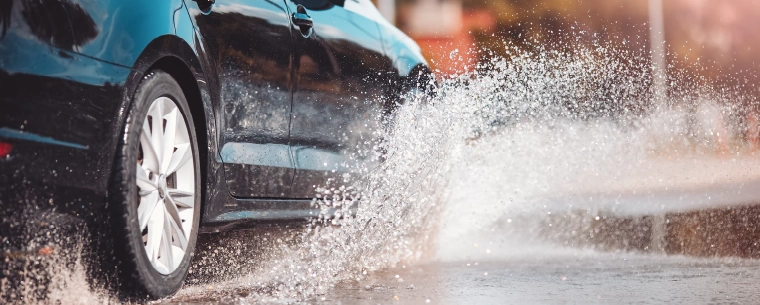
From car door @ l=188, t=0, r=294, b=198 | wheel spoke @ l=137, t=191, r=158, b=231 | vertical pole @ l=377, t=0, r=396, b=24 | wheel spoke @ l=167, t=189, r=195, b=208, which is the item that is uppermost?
vertical pole @ l=377, t=0, r=396, b=24

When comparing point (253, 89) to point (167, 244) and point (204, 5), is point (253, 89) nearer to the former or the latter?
point (204, 5)

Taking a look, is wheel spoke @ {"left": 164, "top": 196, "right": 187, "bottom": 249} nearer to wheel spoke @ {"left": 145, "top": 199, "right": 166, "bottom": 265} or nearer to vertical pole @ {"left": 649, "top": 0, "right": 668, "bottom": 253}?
→ wheel spoke @ {"left": 145, "top": 199, "right": 166, "bottom": 265}

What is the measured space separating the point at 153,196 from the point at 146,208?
7 centimetres

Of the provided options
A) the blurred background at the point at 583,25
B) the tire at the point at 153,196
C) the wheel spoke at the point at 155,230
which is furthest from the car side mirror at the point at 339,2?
the blurred background at the point at 583,25

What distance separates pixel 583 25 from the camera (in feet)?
62.8

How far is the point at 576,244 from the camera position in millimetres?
6387

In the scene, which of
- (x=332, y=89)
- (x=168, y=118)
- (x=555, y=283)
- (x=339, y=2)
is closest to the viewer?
(x=168, y=118)

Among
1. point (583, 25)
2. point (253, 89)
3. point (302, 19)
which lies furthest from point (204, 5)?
point (583, 25)

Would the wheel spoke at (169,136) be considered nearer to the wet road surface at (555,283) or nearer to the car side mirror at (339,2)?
the wet road surface at (555,283)

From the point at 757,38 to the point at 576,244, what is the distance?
37.2ft

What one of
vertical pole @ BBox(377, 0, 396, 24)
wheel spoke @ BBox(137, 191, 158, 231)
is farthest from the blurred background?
wheel spoke @ BBox(137, 191, 158, 231)

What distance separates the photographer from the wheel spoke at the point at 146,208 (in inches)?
141

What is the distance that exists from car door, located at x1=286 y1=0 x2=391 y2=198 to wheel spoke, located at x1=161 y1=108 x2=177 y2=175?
0.90 metres

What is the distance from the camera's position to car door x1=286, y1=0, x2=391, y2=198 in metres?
4.80
